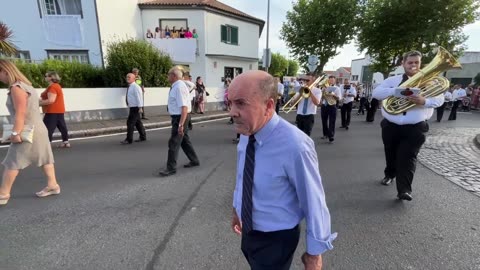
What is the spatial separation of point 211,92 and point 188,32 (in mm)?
6169

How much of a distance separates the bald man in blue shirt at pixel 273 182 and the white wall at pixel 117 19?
18.4 metres

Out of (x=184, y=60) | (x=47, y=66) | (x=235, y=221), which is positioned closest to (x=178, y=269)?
(x=235, y=221)

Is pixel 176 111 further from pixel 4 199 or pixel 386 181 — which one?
pixel 386 181

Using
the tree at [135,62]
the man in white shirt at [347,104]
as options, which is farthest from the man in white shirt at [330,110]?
the tree at [135,62]

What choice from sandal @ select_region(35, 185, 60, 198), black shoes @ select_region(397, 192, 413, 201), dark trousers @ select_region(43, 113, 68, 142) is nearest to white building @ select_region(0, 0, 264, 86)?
dark trousers @ select_region(43, 113, 68, 142)

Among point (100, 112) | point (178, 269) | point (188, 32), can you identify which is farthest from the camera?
point (188, 32)

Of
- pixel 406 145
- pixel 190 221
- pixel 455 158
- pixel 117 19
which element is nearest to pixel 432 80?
pixel 406 145

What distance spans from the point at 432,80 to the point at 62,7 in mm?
20215

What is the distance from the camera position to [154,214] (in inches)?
136

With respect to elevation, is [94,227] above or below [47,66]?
below

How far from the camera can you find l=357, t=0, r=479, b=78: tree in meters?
20.0

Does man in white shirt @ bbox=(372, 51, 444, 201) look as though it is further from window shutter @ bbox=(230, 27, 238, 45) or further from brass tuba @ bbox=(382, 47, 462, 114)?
window shutter @ bbox=(230, 27, 238, 45)

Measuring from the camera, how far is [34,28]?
1673 centimetres

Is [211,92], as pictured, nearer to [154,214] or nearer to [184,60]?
[184,60]
